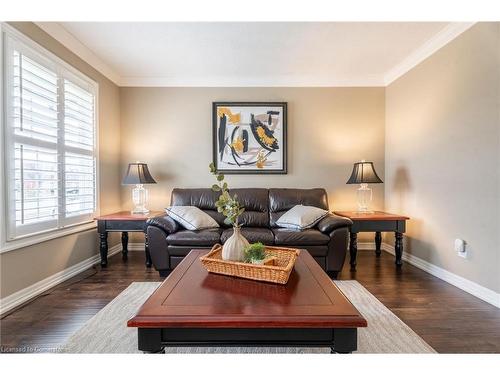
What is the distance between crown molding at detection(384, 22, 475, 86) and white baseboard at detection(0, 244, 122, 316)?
463 cm

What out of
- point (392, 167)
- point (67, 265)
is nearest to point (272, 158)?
point (392, 167)

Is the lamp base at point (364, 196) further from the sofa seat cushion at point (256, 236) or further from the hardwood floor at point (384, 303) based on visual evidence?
the sofa seat cushion at point (256, 236)

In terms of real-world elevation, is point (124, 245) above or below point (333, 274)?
above

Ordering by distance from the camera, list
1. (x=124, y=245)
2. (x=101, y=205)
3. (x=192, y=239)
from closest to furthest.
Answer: (x=192, y=239), (x=101, y=205), (x=124, y=245)

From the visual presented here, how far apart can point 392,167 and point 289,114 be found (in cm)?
166

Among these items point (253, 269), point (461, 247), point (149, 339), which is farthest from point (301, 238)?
point (149, 339)

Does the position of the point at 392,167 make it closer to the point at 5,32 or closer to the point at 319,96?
the point at 319,96

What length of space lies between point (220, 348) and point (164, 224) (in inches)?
60.0

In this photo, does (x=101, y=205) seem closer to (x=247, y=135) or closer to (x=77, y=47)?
(x=77, y=47)

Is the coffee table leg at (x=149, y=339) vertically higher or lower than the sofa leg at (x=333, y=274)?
higher

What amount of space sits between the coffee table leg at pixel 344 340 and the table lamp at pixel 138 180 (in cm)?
298

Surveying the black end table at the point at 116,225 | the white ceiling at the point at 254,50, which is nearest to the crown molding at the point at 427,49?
the white ceiling at the point at 254,50

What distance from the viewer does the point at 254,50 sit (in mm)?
3146

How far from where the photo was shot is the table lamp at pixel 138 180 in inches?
137
